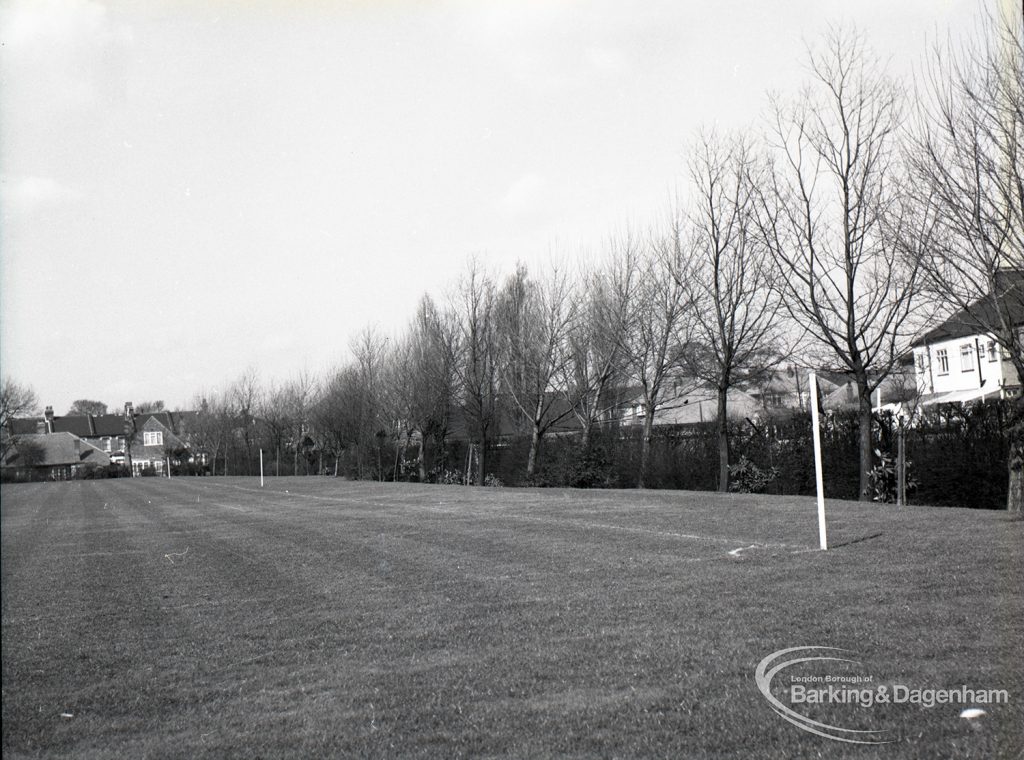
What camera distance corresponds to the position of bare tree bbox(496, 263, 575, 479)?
34.1 m

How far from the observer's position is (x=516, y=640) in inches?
252

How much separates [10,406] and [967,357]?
4320 centimetres

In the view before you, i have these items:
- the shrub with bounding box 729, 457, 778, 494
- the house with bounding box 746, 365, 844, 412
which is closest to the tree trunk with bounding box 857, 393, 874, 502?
the house with bounding box 746, 365, 844, 412

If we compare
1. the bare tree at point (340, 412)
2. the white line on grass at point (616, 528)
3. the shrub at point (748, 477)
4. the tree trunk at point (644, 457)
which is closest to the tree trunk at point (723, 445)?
the shrub at point (748, 477)

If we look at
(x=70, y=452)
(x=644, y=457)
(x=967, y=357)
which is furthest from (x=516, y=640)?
(x=70, y=452)

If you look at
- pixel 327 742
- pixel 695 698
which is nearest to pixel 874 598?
pixel 695 698

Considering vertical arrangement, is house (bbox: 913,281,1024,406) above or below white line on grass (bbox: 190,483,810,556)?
above

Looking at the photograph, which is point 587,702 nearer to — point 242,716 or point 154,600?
point 242,716

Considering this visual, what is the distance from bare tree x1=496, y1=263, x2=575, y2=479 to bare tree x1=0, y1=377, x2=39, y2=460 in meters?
28.4

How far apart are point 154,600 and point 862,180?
609 inches

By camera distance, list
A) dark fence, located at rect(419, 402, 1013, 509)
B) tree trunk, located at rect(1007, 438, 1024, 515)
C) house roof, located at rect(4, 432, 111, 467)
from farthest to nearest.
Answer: house roof, located at rect(4, 432, 111, 467), dark fence, located at rect(419, 402, 1013, 509), tree trunk, located at rect(1007, 438, 1024, 515)

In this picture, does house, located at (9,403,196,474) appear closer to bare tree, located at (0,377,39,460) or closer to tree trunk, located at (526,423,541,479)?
tree trunk, located at (526,423,541,479)

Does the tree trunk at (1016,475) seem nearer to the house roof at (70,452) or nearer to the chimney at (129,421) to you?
the house roof at (70,452)

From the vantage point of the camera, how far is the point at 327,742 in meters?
4.43
